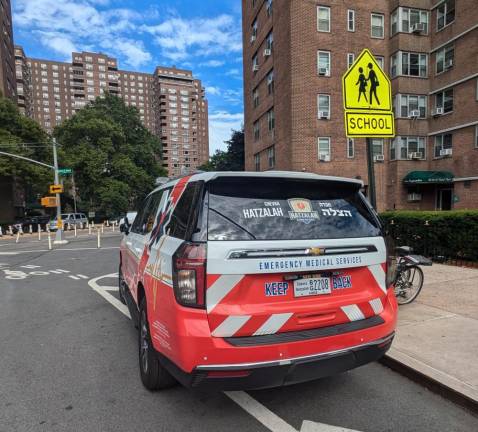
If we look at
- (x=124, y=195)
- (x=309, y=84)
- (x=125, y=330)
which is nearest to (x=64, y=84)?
(x=124, y=195)

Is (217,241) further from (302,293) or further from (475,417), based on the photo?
(475,417)

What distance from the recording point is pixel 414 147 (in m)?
24.6

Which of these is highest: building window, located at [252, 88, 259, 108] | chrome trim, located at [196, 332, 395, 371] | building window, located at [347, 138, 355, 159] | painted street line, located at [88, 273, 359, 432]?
building window, located at [252, 88, 259, 108]

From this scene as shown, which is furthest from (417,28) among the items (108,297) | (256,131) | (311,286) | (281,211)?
(311,286)

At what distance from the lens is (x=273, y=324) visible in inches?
94.2

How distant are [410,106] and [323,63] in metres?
7.27

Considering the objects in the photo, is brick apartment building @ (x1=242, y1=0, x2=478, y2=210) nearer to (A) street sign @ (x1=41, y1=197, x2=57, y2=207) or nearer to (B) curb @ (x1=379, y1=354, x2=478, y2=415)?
(A) street sign @ (x1=41, y1=197, x2=57, y2=207)

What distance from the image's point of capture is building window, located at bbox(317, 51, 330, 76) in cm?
2294

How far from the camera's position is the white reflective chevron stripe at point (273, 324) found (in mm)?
2364

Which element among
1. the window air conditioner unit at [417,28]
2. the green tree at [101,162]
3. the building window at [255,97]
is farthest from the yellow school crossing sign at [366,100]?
the green tree at [101,162]

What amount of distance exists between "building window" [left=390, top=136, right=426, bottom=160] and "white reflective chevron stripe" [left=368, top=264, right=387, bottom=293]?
23889 millimetres

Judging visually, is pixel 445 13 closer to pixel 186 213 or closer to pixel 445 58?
pixel 445 58

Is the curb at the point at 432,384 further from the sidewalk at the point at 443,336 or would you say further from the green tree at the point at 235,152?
the green tree at the point at 235,152

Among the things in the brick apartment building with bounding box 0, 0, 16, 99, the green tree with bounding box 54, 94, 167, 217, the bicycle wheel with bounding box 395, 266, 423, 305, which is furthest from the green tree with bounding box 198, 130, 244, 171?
the bicycle wheel with bounding box 395, 266, 423, 305
